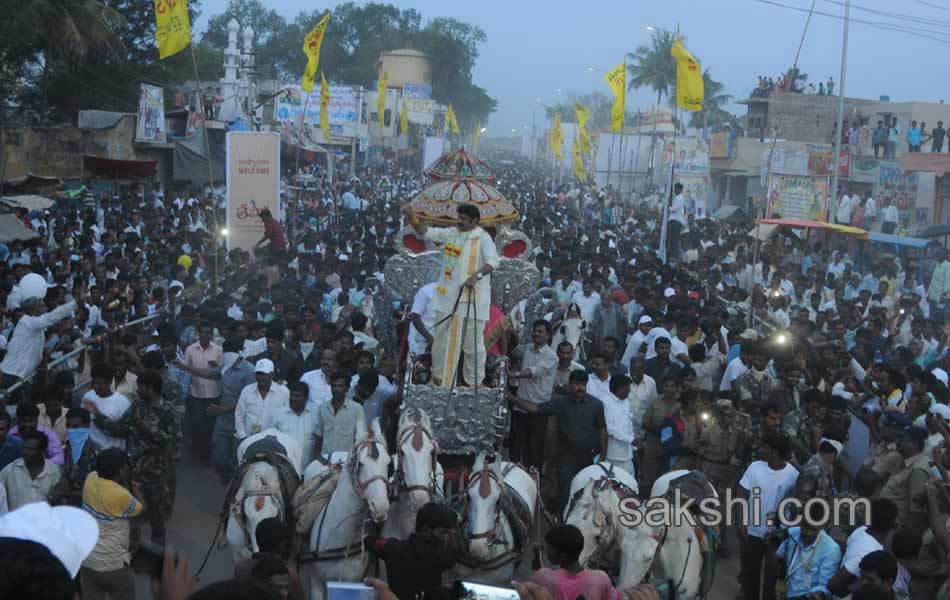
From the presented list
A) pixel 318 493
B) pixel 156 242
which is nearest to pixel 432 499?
pixel 318 493

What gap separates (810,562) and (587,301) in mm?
8110

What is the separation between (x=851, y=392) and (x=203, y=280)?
31.1 feet

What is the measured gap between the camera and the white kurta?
339 inches

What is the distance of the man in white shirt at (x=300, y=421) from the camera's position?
353 inches

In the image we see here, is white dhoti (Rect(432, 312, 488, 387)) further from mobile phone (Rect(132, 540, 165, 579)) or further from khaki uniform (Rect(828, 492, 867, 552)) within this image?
mobile phone (Rect(132, 540, 165, 579))

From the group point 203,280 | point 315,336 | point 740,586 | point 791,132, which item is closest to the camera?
point 740,586

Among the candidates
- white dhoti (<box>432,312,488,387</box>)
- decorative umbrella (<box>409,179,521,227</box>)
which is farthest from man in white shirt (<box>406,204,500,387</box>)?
decorative umbrella (<box>409,179,521,227</box>)

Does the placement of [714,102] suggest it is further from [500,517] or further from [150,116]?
[500,517]

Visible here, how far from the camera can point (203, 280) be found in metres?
15.9

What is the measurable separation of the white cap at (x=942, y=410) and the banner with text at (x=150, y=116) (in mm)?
25731

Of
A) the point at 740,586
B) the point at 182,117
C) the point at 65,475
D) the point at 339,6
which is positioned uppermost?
the point at 339,6

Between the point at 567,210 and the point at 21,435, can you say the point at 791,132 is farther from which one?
the point at 21,435

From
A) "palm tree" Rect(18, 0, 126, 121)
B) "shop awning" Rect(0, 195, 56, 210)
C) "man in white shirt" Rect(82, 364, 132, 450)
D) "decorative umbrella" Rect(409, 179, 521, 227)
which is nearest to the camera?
"man in white shirt" Rect(82, 364, 132, 450)

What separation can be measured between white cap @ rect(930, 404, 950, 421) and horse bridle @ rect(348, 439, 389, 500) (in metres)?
4.78
